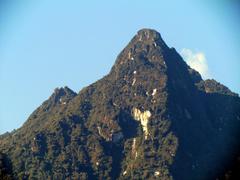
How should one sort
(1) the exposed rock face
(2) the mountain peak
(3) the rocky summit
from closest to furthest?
(3) the rocky summit
(1) the exposed rock face
(2) the mountain peak

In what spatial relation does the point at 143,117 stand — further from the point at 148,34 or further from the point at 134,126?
the point at 148,34

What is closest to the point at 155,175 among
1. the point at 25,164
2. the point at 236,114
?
the point at 25,164

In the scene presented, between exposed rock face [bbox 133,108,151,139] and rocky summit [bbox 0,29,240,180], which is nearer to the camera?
rocky summit [bbox 0,29,240,180]

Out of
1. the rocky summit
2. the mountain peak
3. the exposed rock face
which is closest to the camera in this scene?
the rocky summit

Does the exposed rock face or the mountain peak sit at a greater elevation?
the mountain peak

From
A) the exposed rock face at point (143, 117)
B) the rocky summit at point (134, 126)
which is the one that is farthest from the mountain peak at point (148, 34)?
the exposed rock face at point (143, 117)

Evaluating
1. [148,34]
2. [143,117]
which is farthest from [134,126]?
[148,34]

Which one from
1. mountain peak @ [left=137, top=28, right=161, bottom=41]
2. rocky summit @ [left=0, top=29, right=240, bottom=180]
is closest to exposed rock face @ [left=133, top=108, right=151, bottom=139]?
rocky summit @ [left=0, top=29, right=240, bottom=180]

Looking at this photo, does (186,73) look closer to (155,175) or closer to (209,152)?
(209,152)

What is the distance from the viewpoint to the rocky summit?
146m

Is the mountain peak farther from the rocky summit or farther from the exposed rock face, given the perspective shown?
the exposed rock face

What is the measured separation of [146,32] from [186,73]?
65.5 feet

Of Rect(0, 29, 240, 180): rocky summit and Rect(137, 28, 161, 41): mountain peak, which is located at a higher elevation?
Rect(137, 28, 161, 41): mountain peak

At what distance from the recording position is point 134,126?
527 ft
